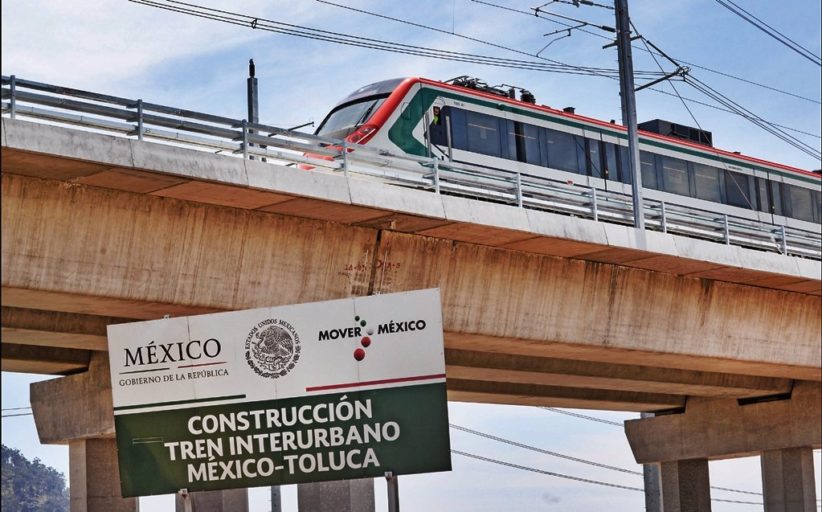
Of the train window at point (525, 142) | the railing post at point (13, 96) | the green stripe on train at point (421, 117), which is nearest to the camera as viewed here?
the railing post at point (13, 96)

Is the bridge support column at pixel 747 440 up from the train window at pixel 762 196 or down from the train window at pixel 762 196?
down

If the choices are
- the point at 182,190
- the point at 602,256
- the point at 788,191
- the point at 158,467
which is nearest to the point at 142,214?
the point at 182,190

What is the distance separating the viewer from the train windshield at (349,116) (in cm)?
2912

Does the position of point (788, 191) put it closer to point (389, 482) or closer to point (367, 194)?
point (367, 194)

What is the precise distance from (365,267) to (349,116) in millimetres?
7826

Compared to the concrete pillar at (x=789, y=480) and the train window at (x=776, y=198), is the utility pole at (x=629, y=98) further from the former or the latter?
the concrete pillar at (x=789, y=480)

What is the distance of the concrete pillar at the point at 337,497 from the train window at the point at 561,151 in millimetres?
10913

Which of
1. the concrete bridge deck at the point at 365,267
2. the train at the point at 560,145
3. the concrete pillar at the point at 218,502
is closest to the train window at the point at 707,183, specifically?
the train at the point at 560,145

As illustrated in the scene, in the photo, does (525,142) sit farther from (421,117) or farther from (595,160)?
(421,117)

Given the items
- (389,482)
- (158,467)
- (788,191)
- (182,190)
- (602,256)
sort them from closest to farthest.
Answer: (389,482) < (158,467) < (182,190) < (602,256) < (788,191)

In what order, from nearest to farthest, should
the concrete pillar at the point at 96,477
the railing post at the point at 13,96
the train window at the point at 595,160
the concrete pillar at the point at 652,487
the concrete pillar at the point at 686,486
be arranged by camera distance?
1. the railing post at the point at 13,96
2. the concrete pillar at the point at 96,477
3. the train window at the point at 595,160
4. the concrete pillar at the point at 686,486
5. the concrete pillar at the point at 652,487

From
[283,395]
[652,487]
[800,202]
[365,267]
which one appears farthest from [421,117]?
[652,487]

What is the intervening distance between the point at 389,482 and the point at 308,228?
8.45 m

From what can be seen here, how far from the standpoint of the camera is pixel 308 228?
22.2 metres
